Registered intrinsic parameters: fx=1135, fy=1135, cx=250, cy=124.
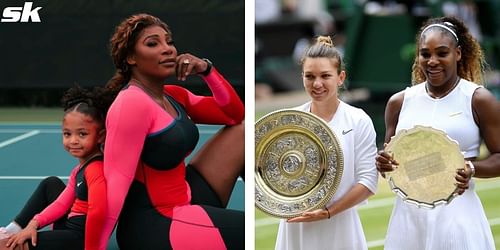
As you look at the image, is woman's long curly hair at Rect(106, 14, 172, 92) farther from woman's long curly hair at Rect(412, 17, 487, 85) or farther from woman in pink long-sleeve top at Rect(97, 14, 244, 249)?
woman's long curly hair at Rect(412, 17, 487, 85)

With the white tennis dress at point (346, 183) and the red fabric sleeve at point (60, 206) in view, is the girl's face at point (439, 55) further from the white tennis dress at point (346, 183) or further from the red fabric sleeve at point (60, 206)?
the red fabric sleeve at point (60, 206)

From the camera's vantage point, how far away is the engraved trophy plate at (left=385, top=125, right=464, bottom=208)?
144 inches

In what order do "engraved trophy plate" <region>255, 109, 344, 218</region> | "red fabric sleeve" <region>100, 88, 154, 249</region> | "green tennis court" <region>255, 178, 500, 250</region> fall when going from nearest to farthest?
"red fabric sleeve" <region>100, 88, 154, 249</region> < "engraved trophy plate" <region>255, 109, 344, 218</region> < "green tennis court" <region>255, 178, 500, 250</region>

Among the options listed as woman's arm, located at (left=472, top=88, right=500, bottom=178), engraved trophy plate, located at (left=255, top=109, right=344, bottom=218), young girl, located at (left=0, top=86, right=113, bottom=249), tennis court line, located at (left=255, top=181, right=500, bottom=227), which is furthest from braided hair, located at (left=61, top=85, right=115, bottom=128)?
tennis court line, located at (left=255, top=181, right=500, bottom=227)

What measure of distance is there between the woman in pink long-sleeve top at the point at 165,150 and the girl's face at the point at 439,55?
0.65m

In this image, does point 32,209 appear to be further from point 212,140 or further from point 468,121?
point 468,121

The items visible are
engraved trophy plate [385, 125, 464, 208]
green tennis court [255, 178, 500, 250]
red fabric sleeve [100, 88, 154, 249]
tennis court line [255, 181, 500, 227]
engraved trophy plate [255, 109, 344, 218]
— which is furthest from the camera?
tennis court line [255, 181, 500, 227]

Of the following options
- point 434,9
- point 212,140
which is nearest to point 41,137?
point 212,140

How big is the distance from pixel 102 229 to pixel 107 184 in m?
0.14

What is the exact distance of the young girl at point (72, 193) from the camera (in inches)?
139

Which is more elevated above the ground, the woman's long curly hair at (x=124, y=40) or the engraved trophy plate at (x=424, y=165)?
the woman's long curly hair at (x=124, y=40)

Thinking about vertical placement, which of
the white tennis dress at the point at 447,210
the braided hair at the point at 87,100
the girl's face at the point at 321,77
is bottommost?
the white tennis dress at the point at 447,210

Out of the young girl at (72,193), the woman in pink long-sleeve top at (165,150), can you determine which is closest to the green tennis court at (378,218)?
the woman in pink long-sleeve top at (165,150)

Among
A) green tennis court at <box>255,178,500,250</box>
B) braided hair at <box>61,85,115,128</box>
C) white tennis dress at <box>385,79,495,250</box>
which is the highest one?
braided hair at <box>61,85,115,128</box>
